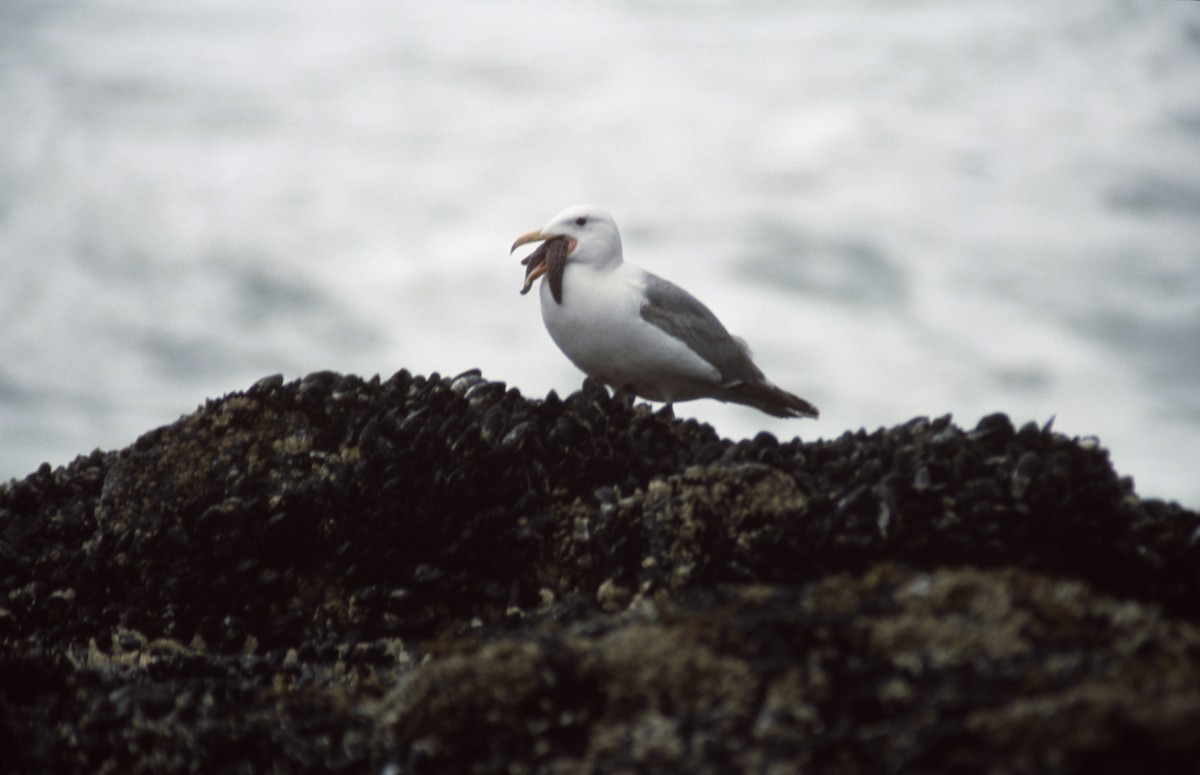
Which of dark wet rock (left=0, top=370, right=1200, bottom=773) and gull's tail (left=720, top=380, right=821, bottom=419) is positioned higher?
gull's tail (left=720, top=380, right=821, bottom=419)

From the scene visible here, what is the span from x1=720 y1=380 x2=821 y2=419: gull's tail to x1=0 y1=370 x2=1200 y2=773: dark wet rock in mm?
1781

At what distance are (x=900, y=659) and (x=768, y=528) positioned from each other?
2.55m

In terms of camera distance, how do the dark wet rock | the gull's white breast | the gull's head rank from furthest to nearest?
the gull's head, the gull's white breast, the dark wet rock

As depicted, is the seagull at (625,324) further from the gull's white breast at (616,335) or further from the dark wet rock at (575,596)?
the dark wet rock at (575,596)

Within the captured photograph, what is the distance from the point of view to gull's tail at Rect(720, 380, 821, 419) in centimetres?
1048

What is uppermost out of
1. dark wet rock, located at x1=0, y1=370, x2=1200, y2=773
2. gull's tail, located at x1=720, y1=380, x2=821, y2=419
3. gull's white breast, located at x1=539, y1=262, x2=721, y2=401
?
gull's white breast, located at x1=539, y1=262, x2=721, y2=401

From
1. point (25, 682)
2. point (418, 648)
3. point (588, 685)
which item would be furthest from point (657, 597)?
point (25, 682)

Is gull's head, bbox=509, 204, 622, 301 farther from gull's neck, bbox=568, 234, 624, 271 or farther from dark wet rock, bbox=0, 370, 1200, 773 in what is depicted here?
dark wet rock, bbox=0, 370, 1200, 773

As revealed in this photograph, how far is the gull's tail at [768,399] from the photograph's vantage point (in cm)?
1048

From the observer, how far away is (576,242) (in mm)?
10227

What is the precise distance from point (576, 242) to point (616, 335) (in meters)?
0.95

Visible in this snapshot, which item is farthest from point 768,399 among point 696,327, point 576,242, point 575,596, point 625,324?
point 575,596

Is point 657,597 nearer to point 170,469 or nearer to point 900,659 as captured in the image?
point 900,659

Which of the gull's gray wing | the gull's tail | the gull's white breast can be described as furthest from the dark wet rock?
the gull's tail
